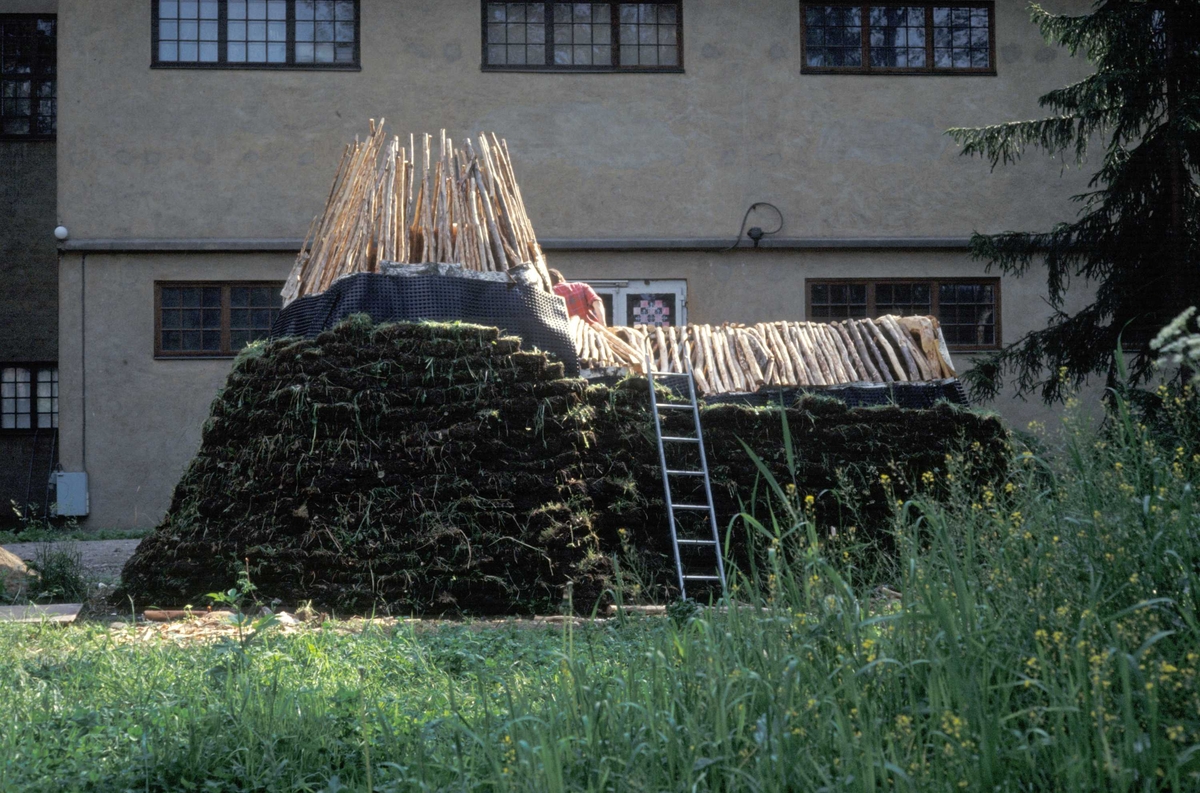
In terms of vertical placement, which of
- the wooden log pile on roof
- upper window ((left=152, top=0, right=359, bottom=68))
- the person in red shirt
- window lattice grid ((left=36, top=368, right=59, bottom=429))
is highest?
upper window ((left=152, top=0, right=359, bottom=68))

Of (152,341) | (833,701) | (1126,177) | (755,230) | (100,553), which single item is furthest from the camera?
(755,230)

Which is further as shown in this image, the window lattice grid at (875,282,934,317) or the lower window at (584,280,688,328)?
the window lattice grid at (875,282,934,317)

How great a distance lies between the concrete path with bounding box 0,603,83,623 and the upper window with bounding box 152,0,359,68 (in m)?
9.62

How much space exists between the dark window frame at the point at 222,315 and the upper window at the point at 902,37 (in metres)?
7.79

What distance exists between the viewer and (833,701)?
305 centimetres

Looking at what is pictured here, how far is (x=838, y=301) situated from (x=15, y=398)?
12512 mm

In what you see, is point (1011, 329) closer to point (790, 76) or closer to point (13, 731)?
point (790, 76)

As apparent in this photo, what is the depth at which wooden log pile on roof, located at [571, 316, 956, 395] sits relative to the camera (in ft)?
31.9

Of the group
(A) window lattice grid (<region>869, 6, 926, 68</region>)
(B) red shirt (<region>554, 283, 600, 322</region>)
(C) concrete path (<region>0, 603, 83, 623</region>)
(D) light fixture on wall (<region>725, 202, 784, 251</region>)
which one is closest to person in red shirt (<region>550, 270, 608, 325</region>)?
(B) red shirt (<region>554, 283, 600, 322</region>)

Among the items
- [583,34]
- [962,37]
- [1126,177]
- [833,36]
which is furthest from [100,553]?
[962,37]

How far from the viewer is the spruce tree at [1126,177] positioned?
11.0 m

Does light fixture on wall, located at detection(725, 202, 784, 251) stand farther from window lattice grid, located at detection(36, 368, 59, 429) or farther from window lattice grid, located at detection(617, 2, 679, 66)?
window lattice grid, located at detection(36, 368, 59, 429)

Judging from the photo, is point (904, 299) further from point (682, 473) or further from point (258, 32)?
point (258, 32)

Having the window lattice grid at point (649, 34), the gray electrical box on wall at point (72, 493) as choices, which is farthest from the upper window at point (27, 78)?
the window lattice grid at point (649, 34)
